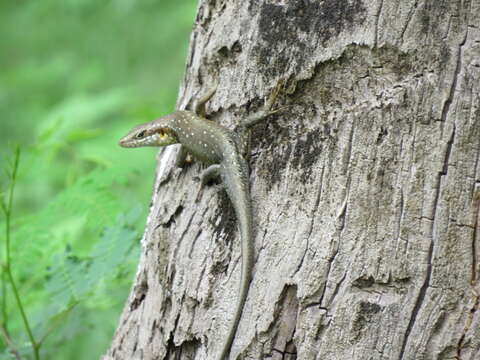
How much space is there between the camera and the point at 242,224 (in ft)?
7.65

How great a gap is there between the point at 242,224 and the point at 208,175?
393mm

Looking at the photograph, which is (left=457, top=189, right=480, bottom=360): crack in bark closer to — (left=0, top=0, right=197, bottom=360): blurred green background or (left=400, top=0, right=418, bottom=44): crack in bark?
(left=400, top=0, right=418, bottom=44): crack in bark

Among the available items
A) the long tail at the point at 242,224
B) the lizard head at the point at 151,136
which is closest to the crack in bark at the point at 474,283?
the long tail at the point at 242,224

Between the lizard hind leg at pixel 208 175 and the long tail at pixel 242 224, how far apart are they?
16 cm

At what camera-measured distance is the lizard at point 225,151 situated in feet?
7.61

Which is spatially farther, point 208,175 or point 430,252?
point 208,175

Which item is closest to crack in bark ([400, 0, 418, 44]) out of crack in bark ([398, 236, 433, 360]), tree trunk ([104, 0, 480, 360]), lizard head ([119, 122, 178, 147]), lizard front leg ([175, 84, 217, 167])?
tree trunk ([104, 0, 480, 360])

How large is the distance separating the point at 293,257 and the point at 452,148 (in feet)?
2.14

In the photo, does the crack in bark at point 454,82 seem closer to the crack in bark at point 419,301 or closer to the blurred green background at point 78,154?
the crack in bark at point 419,301

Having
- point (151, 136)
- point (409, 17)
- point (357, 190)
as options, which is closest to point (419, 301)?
point (357, 190)

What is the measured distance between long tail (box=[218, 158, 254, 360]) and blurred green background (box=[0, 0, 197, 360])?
3.30 ft

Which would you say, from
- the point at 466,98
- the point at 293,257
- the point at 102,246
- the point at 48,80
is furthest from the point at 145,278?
the point at 48,80

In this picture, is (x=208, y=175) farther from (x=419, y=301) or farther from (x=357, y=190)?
(x=419, y=301)

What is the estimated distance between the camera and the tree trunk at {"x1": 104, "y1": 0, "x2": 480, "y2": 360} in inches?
81.7
